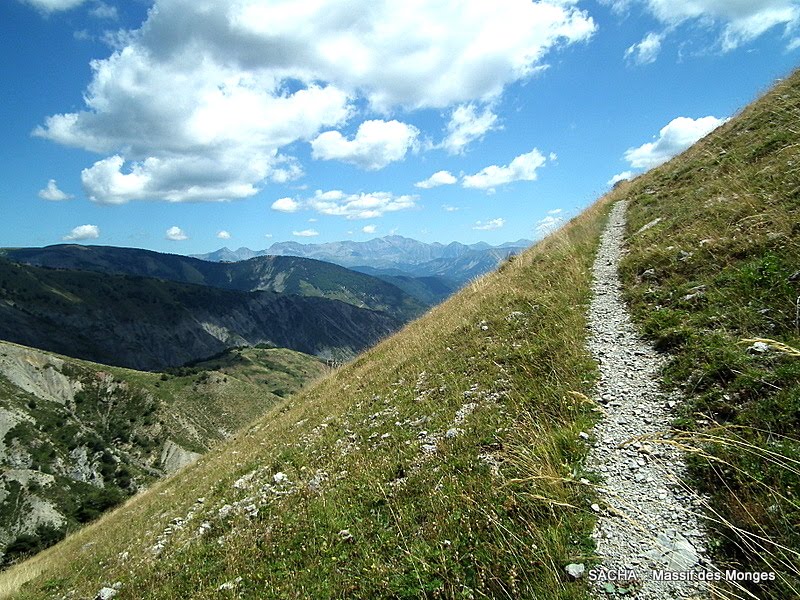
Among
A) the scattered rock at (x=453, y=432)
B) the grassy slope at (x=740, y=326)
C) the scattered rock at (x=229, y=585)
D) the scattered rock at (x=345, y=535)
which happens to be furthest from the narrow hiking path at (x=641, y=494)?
the scattered rock at (x=229, y=585)

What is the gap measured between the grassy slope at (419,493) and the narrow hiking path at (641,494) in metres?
0.31

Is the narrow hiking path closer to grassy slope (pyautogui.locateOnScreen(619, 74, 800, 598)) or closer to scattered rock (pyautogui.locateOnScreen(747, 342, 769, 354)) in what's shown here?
grassy slope (pyautogui.locateOnScreen(619, 74, 800, 598))

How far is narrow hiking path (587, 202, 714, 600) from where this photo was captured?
3.96m

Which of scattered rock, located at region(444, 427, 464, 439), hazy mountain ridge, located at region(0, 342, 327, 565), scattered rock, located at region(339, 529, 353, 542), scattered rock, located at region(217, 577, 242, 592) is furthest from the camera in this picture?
hazy mountain ridge, located at region(0, 342, 327, 565)

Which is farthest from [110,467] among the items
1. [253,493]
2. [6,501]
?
[253,493]

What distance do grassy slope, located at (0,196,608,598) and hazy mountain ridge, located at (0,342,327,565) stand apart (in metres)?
105

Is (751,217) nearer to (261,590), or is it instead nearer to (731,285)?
(731,285)

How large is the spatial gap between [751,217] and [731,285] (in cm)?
286

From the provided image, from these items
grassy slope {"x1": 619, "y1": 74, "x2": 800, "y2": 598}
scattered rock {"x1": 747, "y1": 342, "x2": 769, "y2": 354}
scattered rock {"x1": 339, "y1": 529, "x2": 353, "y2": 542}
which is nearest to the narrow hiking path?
grassy slope {"x1": 619, "y1": 74, "x2": 800, "y2": 598}

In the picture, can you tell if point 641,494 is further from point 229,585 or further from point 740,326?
point 229,585

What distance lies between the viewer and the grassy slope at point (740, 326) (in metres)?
3.95

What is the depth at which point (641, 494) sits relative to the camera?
4859 millimetres

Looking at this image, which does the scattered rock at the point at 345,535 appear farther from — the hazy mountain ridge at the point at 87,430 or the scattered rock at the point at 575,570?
the hazy mountain ridge at the point at 87,430

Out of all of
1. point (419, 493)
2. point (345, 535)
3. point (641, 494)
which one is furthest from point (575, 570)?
point (345, 535)
